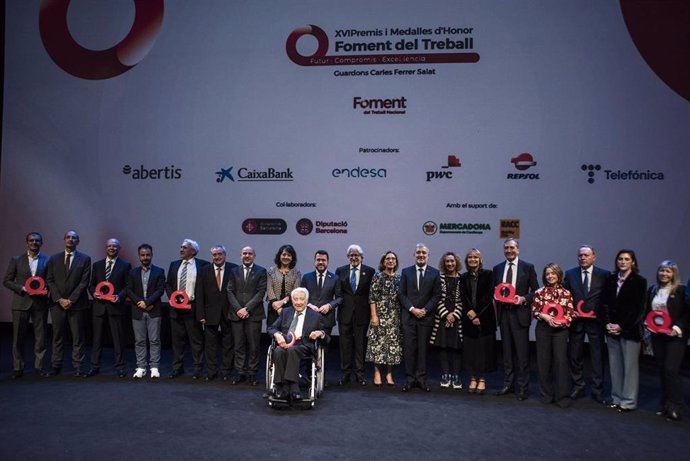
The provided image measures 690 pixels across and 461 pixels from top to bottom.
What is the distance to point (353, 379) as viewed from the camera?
5.19m

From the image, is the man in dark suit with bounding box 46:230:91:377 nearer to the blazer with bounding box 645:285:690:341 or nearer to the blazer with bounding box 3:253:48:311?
the blazer with bounding box 3:253:48:311

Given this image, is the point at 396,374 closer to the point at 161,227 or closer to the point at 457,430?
the point at 457,430

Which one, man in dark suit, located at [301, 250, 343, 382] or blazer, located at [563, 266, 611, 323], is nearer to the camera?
blazer, located at [563, 266, 611, 323]

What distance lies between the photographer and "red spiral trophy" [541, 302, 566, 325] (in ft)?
14.3

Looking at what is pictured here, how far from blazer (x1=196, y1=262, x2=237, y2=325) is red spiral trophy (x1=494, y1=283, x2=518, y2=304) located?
2611 mm

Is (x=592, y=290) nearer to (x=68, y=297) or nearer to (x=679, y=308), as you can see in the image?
(x=679, y=308)

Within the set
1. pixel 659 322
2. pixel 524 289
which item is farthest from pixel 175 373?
pixel 659 322


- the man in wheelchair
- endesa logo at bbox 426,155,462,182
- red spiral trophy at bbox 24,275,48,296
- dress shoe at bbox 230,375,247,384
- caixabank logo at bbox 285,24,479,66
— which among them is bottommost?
dress shoe at bbox 230,375,247,384

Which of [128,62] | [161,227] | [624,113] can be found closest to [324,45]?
[128,62]

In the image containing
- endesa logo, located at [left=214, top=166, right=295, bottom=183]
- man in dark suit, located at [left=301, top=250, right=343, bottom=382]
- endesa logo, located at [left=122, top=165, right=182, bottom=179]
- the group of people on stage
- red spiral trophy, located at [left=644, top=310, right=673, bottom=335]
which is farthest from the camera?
endesa logo, located at [left=122, top=165, right=182, bottom=179]

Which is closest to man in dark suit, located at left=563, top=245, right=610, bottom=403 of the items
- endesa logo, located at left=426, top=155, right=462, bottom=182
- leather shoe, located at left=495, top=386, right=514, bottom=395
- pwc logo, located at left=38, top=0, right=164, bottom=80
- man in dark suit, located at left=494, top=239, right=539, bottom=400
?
man in dark suit, located at left=494, top=239, right=539, bottom=400

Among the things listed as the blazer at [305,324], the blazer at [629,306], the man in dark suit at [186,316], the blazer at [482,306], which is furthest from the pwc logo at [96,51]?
the blazer at [629,306]

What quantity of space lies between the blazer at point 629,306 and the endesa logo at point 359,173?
9.90ft

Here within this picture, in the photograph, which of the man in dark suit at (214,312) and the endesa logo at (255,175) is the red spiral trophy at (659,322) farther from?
the endesa logo at (255,175)
